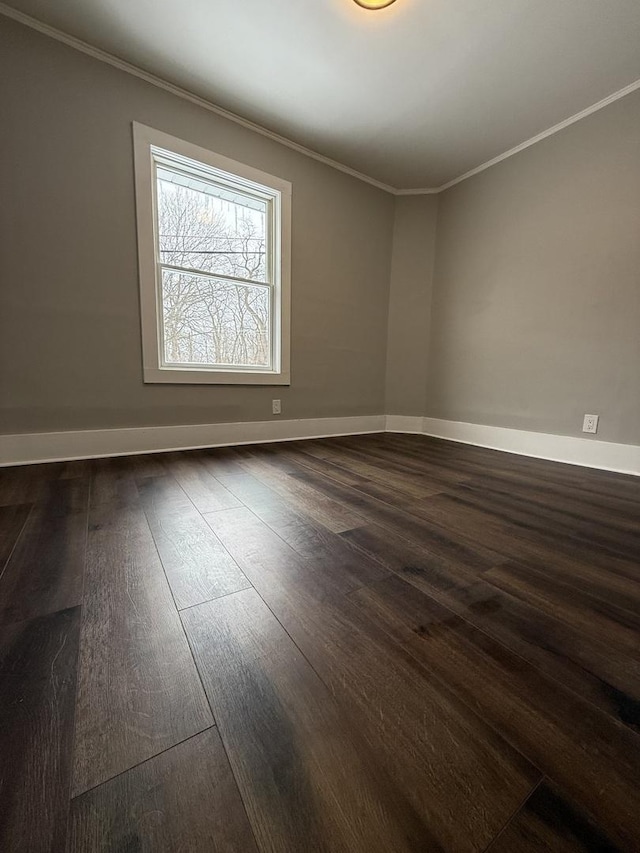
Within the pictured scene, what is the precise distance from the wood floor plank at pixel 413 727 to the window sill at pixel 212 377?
1.89 meters

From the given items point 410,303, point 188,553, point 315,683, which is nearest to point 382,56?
point 410,303

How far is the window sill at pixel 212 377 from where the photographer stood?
2281mm

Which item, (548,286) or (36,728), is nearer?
(36,728)

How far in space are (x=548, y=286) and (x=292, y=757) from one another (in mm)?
3134

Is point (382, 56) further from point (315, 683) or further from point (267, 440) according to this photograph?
point (315, 683)

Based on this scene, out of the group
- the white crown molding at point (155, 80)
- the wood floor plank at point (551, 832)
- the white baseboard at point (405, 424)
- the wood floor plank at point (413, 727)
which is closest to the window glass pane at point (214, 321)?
the white crown molding at point (155, 80)

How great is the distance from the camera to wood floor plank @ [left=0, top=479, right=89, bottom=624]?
808 mm

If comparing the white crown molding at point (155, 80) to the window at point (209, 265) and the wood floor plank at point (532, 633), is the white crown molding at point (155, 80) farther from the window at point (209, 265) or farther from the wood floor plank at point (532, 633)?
the wood floor plank at point (532, 633)

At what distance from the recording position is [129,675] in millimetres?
616

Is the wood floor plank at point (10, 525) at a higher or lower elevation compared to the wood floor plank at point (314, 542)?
lower

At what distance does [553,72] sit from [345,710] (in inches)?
128

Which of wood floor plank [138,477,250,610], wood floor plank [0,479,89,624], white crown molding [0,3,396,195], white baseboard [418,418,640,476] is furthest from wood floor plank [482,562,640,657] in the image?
white crown molding [0,3,396,195]

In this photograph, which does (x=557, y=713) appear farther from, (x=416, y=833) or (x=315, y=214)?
(x=315, y=214)

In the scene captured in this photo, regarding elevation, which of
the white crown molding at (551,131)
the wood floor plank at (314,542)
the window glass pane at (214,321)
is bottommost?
the wood floor plank at (314,542)
